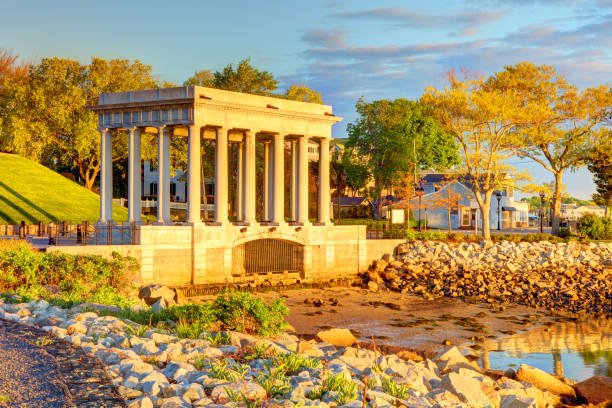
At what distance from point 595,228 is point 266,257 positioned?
104ft

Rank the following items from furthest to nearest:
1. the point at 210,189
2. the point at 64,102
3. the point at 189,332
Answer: the point at 210,189
the point at 64,102
the point at 189,332

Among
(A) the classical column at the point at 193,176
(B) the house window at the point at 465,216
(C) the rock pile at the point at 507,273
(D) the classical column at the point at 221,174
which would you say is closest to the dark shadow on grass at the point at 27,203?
(A) the classical column at the point at 193,176

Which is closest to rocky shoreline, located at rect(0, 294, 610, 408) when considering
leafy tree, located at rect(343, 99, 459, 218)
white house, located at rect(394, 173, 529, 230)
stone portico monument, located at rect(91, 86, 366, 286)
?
→ stone portico monument, located at rect(91, 86, 366, 286)

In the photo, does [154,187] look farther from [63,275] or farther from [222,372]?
[222,372]

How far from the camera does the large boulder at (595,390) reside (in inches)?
561

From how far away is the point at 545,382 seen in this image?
15.1 metres

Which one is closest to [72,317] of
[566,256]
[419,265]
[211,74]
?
[419,265]

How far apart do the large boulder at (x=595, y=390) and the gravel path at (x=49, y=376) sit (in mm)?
10814

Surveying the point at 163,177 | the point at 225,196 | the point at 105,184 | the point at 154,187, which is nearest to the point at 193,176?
the point at 163,177

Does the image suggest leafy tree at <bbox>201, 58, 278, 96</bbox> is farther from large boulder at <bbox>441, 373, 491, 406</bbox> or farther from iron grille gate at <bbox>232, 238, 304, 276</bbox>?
large boulder at <bbox>441, 373, 491, 406</bbox>

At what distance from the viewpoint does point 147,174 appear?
282 feet

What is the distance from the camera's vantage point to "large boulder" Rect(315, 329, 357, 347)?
60.8ft

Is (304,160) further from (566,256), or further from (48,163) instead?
(48,163)

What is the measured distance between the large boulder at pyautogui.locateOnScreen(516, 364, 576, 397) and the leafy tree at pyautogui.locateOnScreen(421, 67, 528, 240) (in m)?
35.4
